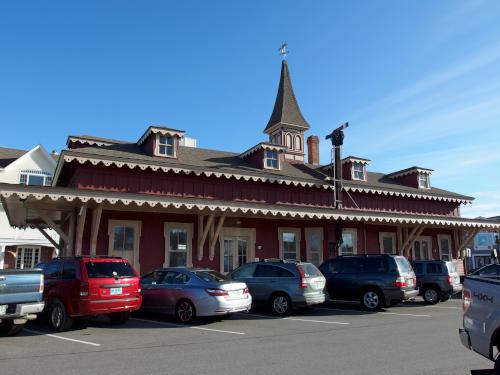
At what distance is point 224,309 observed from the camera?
1119cm

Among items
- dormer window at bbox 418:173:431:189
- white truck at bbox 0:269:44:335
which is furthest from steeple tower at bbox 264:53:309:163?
white truck at bbox 0:269:44:335

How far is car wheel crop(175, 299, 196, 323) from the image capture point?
11.4 meters

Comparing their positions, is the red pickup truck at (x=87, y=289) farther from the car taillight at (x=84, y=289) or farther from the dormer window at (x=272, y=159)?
the dormer window at (x=272, y=159)

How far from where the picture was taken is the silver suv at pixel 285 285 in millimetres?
12945

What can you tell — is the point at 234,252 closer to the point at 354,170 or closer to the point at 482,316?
the point at 354,170

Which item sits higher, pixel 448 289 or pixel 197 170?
pixel 197 170

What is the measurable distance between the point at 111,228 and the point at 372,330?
10.9 metres

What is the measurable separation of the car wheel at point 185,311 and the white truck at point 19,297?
11.2ft

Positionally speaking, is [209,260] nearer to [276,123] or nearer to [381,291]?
[381,291]

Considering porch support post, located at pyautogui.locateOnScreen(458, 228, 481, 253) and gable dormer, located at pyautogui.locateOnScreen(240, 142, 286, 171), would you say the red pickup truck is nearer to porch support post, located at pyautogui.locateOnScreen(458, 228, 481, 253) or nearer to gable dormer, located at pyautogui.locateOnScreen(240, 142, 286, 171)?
gable dormer, located at pyautogui.locateOnScreen(240, 142, 286, 171)

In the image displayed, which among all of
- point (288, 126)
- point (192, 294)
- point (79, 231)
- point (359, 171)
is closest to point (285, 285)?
point (192, 294)

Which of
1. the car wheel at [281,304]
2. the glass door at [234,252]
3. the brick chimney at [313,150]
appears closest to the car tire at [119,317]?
the car wheel at [281,304]

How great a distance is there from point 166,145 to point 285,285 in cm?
995

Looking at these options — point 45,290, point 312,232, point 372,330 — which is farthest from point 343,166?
point 45,290
